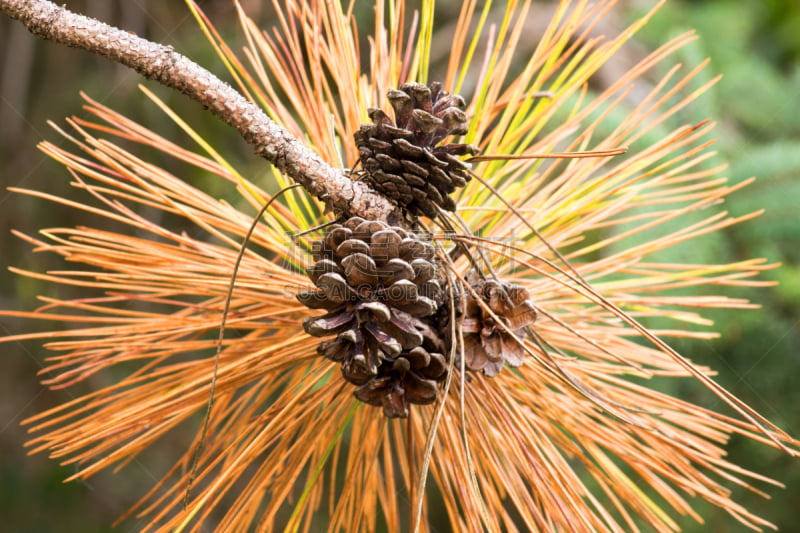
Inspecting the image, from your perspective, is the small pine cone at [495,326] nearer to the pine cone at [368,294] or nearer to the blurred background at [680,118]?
the pine cone at [368,294]

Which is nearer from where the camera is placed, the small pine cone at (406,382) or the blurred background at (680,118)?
the small pine cone at (406,382)

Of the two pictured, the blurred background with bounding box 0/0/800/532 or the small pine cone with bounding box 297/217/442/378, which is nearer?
the small pine cone with bounding box 297/217/442/378

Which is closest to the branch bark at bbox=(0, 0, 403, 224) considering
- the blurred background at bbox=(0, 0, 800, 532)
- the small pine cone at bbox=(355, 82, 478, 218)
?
the small pine cone at bbox=(355, 82, 478, 218)

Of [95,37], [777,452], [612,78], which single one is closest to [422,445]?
[95,37]

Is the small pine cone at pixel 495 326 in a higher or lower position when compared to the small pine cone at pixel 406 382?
higher

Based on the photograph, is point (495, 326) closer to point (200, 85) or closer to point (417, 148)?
point (417, 148)

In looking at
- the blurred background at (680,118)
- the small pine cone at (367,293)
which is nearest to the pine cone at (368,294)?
the small pine cone at (367,293)

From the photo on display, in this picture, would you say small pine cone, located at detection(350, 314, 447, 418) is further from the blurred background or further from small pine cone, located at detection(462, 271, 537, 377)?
the blurred background
